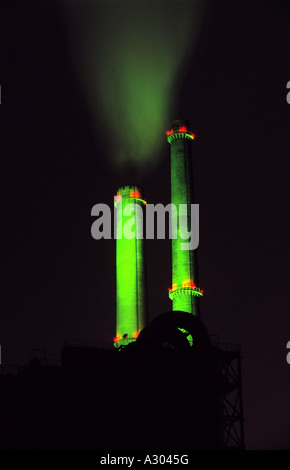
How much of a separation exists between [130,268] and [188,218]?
7.56 m

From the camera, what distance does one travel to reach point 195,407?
53.7m

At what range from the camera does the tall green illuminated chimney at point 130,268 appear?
77.8m

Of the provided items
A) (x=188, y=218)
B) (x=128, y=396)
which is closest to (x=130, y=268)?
(x=188, y=218)

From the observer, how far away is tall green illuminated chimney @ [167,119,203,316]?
74.6m

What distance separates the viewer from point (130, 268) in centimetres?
7938

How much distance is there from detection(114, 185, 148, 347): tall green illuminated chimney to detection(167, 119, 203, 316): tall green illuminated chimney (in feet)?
14.3

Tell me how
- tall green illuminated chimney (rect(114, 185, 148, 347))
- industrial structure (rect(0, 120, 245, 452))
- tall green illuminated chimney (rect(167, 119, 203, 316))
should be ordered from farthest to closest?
tall green illuminated chimney (rect(114, 185, 148, 347)) < tall green illuminated chimney (rect(167, 119, 203, 316)) < industrial structure (rect(0, 120, 245, 452))

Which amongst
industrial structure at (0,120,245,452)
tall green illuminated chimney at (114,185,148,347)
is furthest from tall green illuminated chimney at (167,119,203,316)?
industrial structure at (0,120,245,452)

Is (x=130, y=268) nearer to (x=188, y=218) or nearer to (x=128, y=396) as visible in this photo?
(x=188, y=218)

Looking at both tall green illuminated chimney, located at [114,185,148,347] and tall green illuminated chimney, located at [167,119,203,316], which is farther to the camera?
tall green illuminated chimney, located at [114,185,148,347]

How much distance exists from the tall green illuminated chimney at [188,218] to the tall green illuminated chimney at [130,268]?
437 cm

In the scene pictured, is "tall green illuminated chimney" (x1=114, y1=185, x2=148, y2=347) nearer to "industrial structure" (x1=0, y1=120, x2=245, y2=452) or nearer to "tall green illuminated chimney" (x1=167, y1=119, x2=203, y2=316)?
"tall green illuminated chimney" (x1=167, y1=119, x2=203, y2=316)

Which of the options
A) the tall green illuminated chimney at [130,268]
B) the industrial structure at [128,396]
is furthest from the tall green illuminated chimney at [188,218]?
the industrial structure at [128,396]

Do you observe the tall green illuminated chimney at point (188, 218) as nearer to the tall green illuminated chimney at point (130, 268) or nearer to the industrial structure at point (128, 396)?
the tall green illuminated chimney at point (130, 268)
